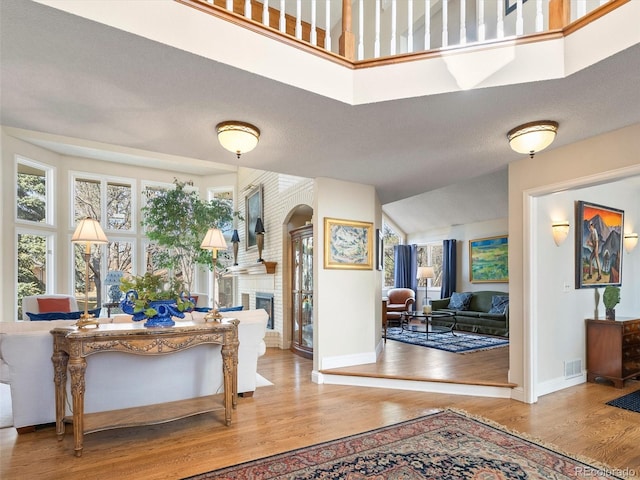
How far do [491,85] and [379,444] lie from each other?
102 inches

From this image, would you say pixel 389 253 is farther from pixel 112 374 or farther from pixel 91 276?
pixel 112 374

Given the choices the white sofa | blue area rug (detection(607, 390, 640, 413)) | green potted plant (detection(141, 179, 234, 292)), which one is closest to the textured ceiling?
the white sofa

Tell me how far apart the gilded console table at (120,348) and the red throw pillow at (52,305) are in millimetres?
4086

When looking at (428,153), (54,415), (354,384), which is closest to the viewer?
(54,415)

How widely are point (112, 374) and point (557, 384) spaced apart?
14.5 ft

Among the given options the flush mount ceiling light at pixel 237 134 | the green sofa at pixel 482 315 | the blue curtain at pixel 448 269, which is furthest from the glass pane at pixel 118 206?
the blue curtain at pixel 448 269

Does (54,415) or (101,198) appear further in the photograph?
(101,198)

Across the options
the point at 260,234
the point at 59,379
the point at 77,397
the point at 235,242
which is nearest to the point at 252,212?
the point at 235,242

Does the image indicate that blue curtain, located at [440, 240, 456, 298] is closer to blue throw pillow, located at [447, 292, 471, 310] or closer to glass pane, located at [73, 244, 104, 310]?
blue throw pillow, located at [447, 292, 471, 310]

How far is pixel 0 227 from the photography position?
652 cm

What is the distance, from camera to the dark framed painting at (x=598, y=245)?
170 inches

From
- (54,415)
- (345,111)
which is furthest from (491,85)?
(54,415)

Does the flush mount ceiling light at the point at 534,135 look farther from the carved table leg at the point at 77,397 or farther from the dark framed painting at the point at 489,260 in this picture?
the dark framed painting at the point at 489,260

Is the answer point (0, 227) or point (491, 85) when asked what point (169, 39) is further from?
point (0, 227)
